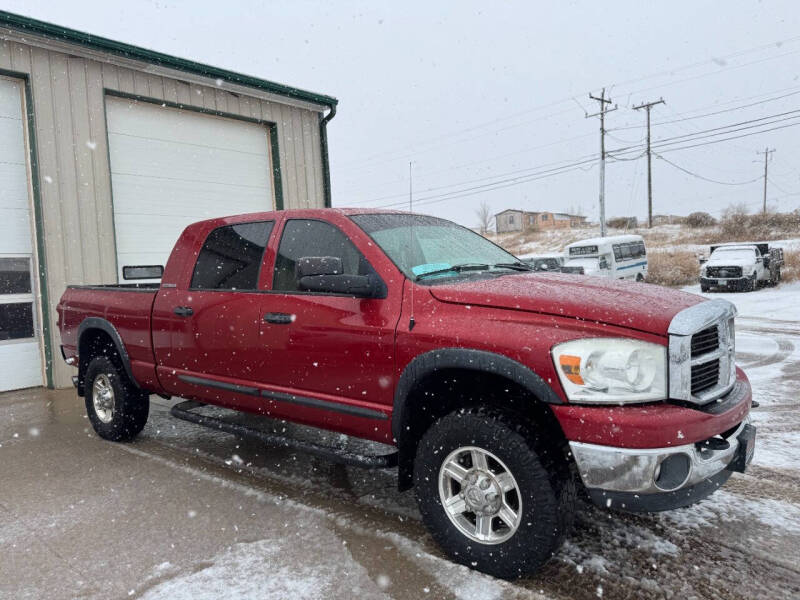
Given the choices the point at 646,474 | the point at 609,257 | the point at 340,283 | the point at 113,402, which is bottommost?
the point at 113,402

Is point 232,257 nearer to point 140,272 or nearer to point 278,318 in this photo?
point 278,318

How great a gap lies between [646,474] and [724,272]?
21.3 metres

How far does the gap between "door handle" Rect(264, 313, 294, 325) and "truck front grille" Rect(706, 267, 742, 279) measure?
21.0 m

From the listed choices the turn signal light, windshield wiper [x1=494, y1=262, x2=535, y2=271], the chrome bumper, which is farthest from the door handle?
the chrome bumper

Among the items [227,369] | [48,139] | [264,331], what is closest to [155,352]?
[227,369]

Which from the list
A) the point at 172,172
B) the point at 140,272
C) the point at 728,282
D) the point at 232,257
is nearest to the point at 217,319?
the point at 232,257

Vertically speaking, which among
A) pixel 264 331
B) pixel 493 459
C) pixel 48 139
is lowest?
pixel 493 459

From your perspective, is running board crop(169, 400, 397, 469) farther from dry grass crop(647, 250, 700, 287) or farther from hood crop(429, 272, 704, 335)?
dry grass crop(647, 250, 700, 287)

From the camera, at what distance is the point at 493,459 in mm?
2775

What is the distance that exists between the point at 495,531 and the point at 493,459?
0.37m

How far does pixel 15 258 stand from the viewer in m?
7.80

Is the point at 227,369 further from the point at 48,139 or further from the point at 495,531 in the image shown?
the point at 48,139

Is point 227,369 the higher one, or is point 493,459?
point 227,369

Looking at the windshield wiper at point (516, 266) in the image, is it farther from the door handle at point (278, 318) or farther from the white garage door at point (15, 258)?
the white garage door at point (15, 258)
